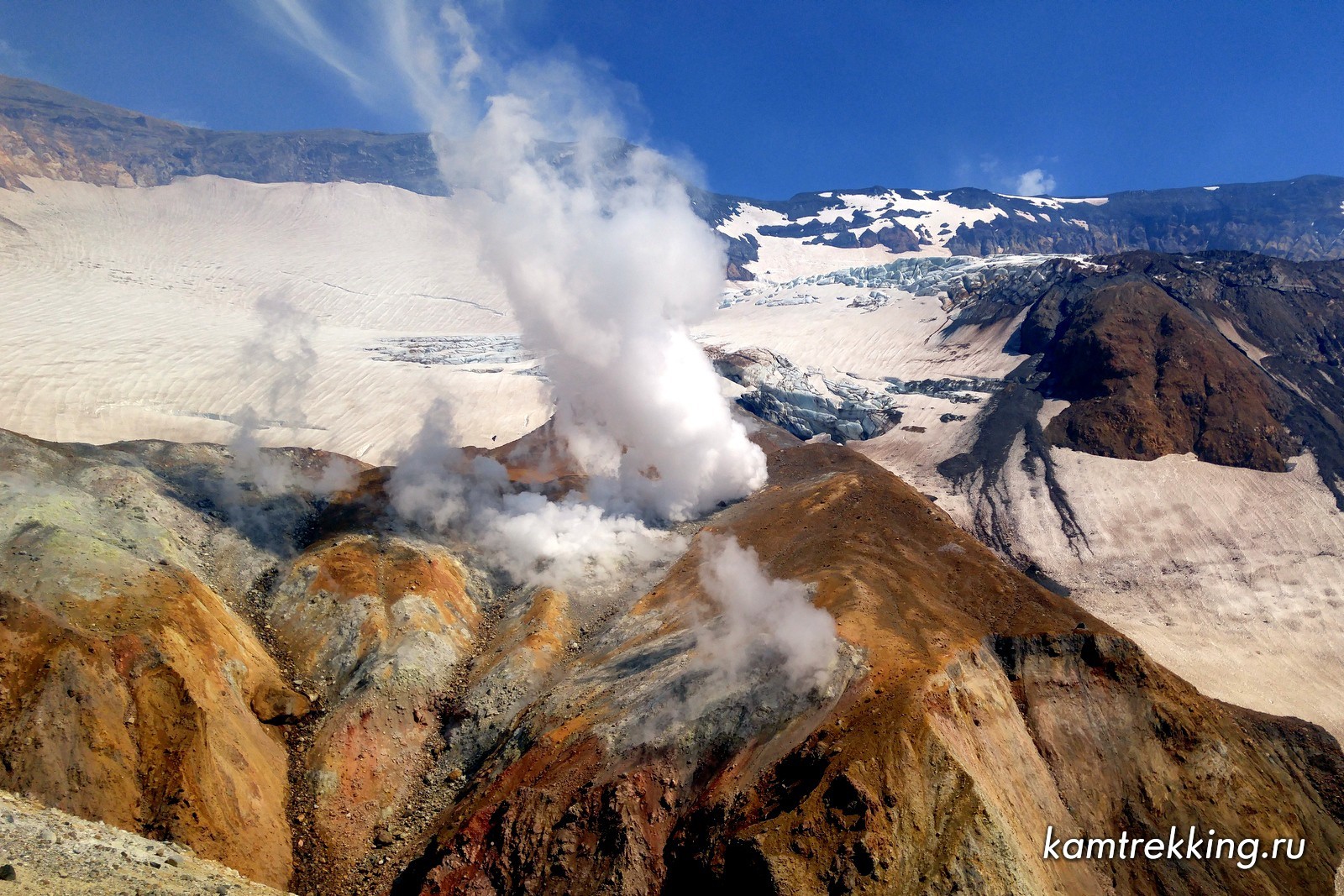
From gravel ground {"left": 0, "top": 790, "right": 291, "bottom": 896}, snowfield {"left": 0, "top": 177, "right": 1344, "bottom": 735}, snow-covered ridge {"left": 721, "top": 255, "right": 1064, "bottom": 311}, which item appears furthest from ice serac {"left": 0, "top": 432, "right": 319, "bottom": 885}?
snow-covered ridge {"left": 721, "top": 255, "right": 1064, "bottom": 311}

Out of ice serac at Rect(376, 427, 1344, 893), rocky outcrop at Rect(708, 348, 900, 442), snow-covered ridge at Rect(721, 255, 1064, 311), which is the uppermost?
snow-covered ridge at Rect(721, 255, 1064, 311)

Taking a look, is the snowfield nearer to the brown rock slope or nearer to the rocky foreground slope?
the brown rock slope

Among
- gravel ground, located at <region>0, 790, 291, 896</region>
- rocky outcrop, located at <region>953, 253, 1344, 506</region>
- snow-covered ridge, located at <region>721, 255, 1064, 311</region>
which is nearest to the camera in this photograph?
gravel ground, located at <region>0, 790, 291, 896</region>

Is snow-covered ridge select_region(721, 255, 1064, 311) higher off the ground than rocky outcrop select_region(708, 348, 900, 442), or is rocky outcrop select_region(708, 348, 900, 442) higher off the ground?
snow-covered ridge select_region(721, 255, 1064, 311)

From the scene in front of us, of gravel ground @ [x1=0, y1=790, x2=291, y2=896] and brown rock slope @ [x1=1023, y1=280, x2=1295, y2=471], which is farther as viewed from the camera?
brown rock slope @ [x1=1023, y1=280, x2=1295, y2=471]

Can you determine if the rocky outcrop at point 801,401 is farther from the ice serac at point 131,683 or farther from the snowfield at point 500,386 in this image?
the ice serac at point 131,683

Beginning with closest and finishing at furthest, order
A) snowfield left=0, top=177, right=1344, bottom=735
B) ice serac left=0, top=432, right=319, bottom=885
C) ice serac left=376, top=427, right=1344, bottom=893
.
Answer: ice serac left=376, top=427, right=1344, bottom=893 → ice serac left=0, top=432, right=319, bottom=885 → snowfield left=0, top=177, right=1344, bottom=735

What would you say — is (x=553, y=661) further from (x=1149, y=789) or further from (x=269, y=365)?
(x=269, y=365)

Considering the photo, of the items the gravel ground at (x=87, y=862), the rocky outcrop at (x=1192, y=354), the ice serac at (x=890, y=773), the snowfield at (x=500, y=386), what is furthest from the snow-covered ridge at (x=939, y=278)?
the gravel ground at (x=87, y=862)
